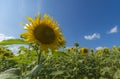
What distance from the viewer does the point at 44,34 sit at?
248 centimetres

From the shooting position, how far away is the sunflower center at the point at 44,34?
8.16 feet

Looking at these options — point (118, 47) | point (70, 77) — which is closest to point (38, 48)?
point (70, 77)

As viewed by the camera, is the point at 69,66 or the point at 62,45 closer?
the point at 62,45

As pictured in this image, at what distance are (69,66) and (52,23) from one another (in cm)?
394

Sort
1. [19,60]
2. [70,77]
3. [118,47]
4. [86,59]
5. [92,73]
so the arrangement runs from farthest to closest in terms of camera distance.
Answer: [118,47] < [86,59] < [92,73] < [70,77] < [19,60]

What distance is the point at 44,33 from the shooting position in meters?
2.48

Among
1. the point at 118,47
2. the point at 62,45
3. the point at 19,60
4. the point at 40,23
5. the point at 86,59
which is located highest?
the point at 118,47

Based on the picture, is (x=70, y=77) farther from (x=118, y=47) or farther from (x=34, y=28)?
(x=118, y=47)

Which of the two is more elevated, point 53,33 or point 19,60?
point 53,33

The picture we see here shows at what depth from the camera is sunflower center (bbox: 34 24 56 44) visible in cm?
249

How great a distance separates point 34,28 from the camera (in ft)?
8.38

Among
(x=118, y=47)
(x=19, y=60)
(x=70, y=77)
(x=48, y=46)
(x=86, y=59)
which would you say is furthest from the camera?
(x=118, y=47)

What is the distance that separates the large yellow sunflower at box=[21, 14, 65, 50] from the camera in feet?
8.14

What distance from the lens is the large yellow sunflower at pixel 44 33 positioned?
2.48m
